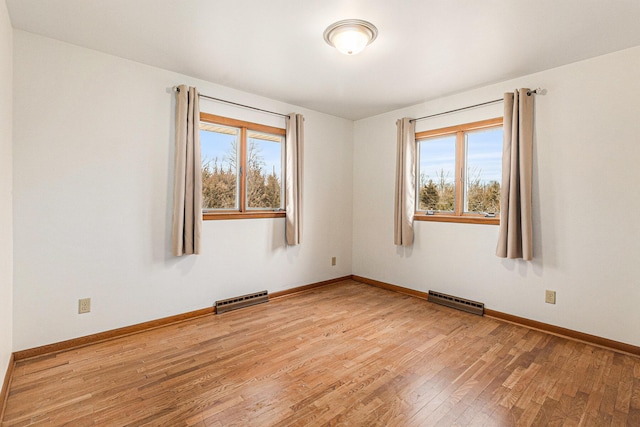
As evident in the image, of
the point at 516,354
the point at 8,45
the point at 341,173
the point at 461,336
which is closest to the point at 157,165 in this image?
the point at 8,45

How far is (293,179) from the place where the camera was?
4.10 metres

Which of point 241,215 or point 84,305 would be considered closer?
point 84,305

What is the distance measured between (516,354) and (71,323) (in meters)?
3.76

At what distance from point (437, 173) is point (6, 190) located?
4.20 metres

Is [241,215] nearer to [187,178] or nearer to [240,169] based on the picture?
[240,169]

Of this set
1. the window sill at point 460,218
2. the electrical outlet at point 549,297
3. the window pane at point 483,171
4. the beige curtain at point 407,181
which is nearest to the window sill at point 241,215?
the beige curtain at point 407,181

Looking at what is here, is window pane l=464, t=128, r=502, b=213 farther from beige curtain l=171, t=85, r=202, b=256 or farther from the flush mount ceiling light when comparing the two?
beige curtain l=171, t=85, r=202, b=256

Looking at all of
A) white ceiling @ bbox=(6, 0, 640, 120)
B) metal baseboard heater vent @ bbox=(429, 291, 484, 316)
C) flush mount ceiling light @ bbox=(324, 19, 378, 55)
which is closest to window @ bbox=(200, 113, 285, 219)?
white ceiling @ bbox=(6, 0, 640, 120)

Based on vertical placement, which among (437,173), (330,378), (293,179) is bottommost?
(330,378)

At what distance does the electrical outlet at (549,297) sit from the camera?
3094mm

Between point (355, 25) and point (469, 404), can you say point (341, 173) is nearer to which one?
point (355, 25)

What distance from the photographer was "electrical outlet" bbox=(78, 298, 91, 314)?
273cm

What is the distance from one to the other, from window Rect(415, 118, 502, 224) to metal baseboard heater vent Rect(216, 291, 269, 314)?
7.42 feet

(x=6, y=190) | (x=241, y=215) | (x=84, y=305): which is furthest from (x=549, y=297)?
(x=6, y=190)
